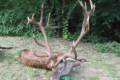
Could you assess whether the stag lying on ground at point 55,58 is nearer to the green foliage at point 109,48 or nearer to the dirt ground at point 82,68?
the dirt ground at point 82,68

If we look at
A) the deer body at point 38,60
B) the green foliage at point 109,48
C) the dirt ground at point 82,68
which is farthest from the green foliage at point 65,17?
the deer body at point 38,60

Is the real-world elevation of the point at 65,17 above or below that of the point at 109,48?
above

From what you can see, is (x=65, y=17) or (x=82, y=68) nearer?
(x=82, y=68)

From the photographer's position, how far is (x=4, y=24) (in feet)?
40.2

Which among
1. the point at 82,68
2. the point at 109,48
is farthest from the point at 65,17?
the point at 82,68

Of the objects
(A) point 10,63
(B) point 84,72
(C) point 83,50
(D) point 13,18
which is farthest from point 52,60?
(D) point 13,18

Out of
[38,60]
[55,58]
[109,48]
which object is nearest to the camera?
[55,58]

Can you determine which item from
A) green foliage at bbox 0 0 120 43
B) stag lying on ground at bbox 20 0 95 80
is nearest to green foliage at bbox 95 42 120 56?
green foliage at bbox 0 0 120 43

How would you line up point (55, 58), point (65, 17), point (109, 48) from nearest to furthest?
point (55, 58) < point (109, 48) < point (65, 17)

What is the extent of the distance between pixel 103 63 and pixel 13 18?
18.7ft

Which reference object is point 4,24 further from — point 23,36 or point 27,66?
point 27,66

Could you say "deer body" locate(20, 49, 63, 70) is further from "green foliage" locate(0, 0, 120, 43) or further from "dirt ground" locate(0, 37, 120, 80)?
"green foliage" locate(0, 0, 120, 43)

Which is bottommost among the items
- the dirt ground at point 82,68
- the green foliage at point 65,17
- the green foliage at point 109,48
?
the dirt ground at point 82,68

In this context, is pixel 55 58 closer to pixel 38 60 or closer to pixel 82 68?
pixel 38 60
